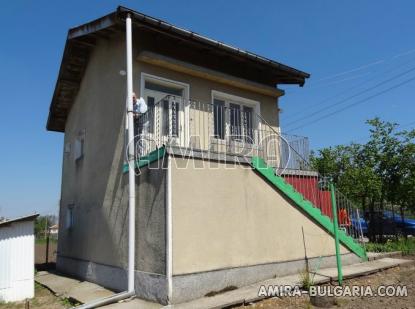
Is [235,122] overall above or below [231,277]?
above

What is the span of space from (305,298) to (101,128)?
6307 millimetres

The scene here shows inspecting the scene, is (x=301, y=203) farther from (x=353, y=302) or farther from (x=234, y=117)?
(x=234, y=117)

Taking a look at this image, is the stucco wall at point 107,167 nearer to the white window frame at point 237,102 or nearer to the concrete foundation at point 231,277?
the white window frame at point 237,102

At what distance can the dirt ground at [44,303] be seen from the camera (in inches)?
313

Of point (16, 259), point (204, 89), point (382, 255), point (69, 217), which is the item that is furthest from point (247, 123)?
point (16, 259)

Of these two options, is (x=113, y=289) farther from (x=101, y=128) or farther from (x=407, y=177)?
(x=407, y=177)

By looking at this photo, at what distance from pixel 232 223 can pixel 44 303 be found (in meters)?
4.63

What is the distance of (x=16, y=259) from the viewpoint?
8938 millimetres

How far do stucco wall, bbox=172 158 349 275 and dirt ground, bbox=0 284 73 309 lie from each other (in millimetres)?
3168

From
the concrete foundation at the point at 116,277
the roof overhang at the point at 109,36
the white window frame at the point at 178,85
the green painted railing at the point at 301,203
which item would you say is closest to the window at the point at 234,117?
the white window frame at the point at 178,85

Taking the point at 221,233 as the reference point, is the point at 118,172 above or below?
above

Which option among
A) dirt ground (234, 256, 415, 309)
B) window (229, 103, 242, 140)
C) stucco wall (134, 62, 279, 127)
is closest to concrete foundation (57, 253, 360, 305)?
dirt ground (234, 256, 415, 309)

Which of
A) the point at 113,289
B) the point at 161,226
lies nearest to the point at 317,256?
the point at 161,226

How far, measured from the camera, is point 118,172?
856 centimetres
